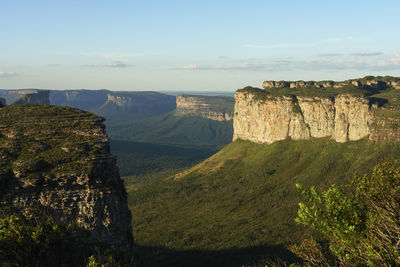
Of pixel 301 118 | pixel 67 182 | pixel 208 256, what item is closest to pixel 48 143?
pixel 67 182

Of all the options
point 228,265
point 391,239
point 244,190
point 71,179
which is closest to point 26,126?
point 71,179

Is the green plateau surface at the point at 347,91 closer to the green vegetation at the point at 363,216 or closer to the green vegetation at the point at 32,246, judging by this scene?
the green vegetation at the point at 363,216

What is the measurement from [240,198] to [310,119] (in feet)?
161

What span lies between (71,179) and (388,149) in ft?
348

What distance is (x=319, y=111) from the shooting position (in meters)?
148

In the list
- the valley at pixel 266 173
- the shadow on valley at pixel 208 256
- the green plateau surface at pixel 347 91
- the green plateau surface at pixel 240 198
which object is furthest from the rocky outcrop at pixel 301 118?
the shadow on valley at pixel 208 256

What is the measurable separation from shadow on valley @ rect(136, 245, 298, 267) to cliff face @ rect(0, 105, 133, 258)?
1283 inches

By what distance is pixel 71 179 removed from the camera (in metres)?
49.9

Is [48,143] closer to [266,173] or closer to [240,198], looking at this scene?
[240,198]

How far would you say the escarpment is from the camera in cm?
12762

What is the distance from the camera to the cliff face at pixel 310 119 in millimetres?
127875

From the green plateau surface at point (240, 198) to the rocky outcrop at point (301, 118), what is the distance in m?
4.73

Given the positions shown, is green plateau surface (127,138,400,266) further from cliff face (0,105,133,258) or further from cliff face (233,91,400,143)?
cliff face (0,105,133,258)

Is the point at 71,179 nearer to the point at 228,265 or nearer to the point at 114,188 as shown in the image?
the point at 114,188
